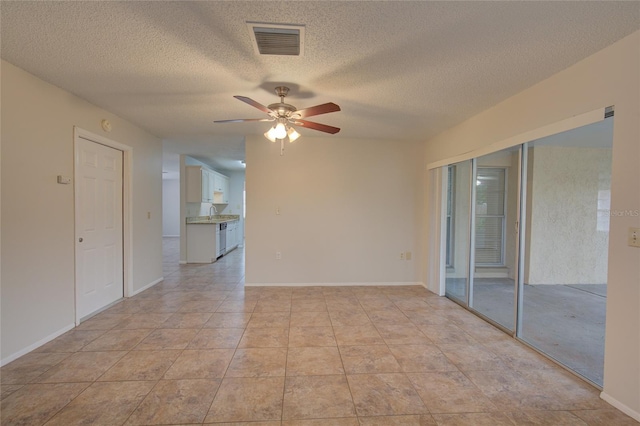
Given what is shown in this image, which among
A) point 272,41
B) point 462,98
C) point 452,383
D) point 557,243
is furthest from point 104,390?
point 557,243

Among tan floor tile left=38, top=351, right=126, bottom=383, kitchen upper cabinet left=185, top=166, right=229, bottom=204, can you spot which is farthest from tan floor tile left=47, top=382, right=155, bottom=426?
kitchen upper cabinet left=185, top=166, right=229, bottom=204

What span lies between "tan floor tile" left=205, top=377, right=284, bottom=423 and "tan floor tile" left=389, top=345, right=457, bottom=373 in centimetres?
101

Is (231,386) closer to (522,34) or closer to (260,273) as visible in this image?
(260,273)

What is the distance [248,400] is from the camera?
69.9 inches

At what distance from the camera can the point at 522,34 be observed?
170 cm

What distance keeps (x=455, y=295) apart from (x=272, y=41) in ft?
12.6

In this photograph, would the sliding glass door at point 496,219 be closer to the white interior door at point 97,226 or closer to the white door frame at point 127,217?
the white door frame at point 127,217

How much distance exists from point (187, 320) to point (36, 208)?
1.72m

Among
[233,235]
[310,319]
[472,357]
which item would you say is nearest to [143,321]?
[310,319]

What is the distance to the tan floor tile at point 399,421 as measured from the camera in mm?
1588

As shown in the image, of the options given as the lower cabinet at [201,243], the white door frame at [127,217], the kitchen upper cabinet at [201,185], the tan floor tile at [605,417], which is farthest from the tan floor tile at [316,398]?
the kitchen upper cabinet at [201,185]

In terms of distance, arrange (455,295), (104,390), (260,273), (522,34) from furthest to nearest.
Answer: (260,273) < (455,295) < (104,390) < (522,34)

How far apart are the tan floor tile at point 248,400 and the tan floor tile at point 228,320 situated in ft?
3.13

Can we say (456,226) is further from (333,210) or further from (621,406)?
(621,406)
